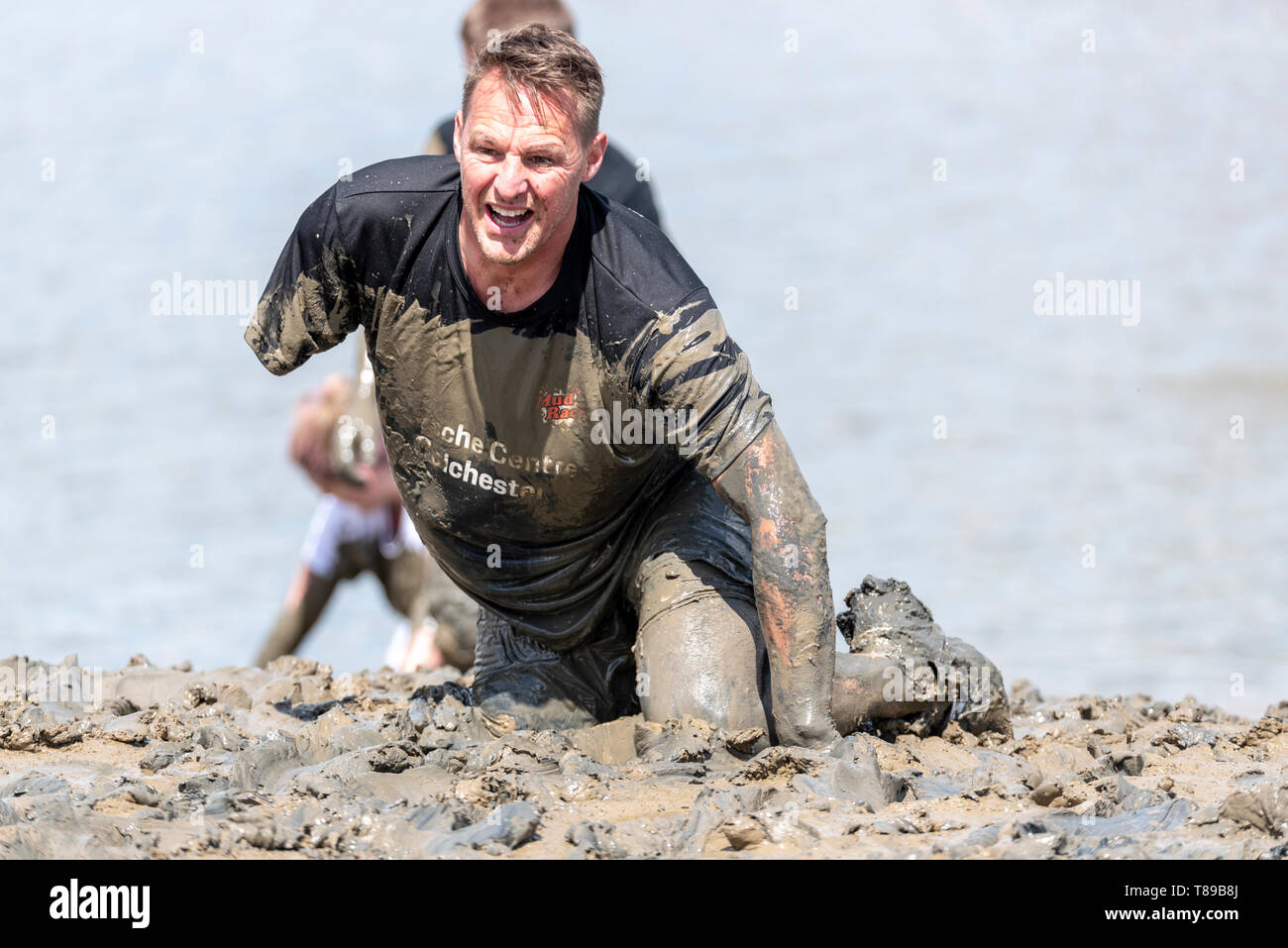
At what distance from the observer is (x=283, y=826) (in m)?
3.31

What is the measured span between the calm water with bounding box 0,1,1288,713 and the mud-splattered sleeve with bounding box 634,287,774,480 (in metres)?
3.98

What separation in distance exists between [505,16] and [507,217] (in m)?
Result: 2.70

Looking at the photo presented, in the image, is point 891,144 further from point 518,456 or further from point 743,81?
point 518,456

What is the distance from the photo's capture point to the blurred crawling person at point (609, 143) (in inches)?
234

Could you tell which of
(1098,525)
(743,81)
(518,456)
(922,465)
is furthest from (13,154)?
(518,456)

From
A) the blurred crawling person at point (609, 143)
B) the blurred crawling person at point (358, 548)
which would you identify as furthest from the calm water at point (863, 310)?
the blurred crawling person at point (609, 143)

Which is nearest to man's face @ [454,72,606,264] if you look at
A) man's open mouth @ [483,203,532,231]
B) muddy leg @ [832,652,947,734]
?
man's open mouth @ [483,203,532,231]

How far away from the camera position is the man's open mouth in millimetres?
3939

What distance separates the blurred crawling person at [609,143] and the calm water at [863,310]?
3462 mm

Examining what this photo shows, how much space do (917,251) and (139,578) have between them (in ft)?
28.2

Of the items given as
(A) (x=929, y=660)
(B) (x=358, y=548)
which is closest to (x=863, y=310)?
(B) (x=358, y=548)

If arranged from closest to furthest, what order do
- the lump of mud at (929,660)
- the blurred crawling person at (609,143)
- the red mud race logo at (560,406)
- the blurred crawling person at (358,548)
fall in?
the red mud race logo at (560,406), the lump of mud at (929,660), the blurred crawling person at (609,143), the blurred crawling person at (358,548)

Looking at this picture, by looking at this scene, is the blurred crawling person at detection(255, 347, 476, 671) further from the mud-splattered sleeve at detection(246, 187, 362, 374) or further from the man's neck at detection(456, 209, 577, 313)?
the man's neck at detection(456, 209, 577, 313)

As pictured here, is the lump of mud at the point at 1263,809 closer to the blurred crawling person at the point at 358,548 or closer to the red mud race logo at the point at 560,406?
the red mud race logo at the point at 560,406
